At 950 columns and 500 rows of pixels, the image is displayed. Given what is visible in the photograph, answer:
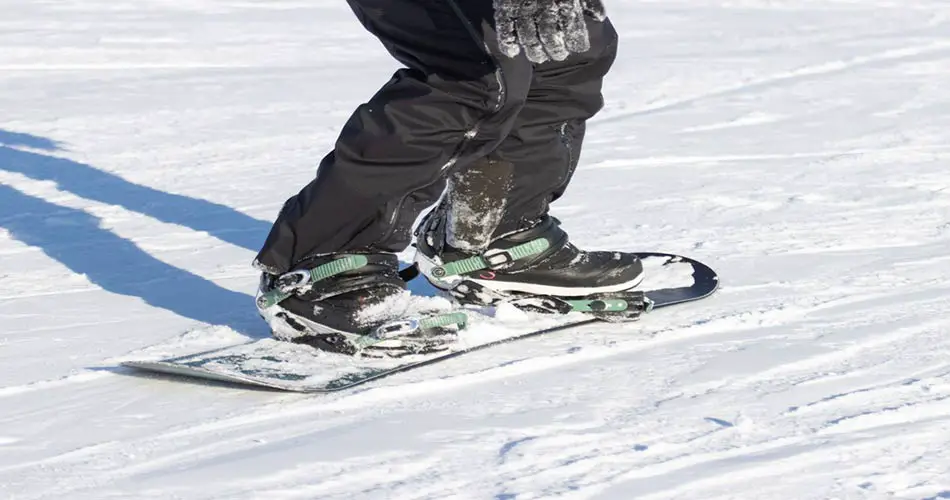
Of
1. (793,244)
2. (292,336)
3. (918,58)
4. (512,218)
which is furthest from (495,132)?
(918,58)

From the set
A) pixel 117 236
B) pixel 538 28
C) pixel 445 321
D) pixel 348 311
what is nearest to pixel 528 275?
pixel 445 321

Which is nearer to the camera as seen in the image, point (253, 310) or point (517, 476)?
point (517, 476)

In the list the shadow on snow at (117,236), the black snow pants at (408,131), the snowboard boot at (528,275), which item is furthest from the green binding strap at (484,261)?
the shadow on snow at (117,236)

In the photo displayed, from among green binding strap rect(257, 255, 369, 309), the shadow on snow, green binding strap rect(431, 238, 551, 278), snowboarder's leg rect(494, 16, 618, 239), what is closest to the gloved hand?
snowboarder's leg rect(494, 16, 618, 239)

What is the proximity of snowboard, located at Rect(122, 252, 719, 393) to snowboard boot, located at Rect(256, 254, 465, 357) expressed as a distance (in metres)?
0.03

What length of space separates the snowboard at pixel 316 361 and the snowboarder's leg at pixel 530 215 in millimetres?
125

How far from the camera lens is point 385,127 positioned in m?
2.82

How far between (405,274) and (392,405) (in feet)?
2.32

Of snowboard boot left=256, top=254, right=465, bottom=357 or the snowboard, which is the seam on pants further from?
the snowboard

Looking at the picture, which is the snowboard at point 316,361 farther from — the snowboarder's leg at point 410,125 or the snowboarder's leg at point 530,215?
the snowboarder's leg at point 410,125

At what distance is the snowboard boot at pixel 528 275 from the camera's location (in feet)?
10.8

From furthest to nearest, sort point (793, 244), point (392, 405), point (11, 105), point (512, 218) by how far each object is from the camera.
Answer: point (11, 105) → point (793, 244) → point (512, 218) → point (392, 405)

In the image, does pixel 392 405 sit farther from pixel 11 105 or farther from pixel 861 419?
pixel 11 105

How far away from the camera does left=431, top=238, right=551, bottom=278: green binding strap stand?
329 cm
